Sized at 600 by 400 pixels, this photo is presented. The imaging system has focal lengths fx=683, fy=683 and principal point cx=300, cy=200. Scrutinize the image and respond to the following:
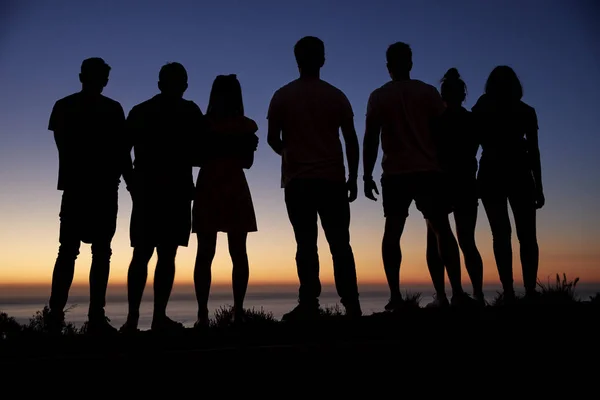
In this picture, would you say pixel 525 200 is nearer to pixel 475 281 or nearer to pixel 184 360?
pixel 475 281

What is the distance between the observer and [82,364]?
166 inches

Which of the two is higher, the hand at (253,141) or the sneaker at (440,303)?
the hand at (253,141)

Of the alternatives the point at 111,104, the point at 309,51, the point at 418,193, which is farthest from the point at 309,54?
the point at 111,104

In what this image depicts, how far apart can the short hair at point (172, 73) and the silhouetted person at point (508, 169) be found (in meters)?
2.95

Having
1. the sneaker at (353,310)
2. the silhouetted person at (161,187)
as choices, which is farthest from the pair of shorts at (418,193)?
the silhouetted person at (161,187)

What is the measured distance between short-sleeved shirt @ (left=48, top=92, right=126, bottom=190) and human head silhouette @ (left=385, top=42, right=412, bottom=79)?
8.85 feet

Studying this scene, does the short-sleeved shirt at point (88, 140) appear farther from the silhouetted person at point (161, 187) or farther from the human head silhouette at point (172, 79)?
the human head silhouette at point (172, 79)

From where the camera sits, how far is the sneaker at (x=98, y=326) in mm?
6336

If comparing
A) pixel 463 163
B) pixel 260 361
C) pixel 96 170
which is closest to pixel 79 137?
pixel 96 170

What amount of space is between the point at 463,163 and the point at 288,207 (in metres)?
2.05

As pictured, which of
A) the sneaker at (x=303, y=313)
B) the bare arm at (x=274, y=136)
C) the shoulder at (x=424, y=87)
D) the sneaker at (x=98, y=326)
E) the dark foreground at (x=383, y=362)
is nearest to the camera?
the dark foreground at (x=383, y=362)

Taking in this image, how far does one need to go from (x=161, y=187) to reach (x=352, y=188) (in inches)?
67.7

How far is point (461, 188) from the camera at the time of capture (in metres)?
6.96

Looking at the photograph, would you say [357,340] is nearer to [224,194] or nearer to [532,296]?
[224,194]
